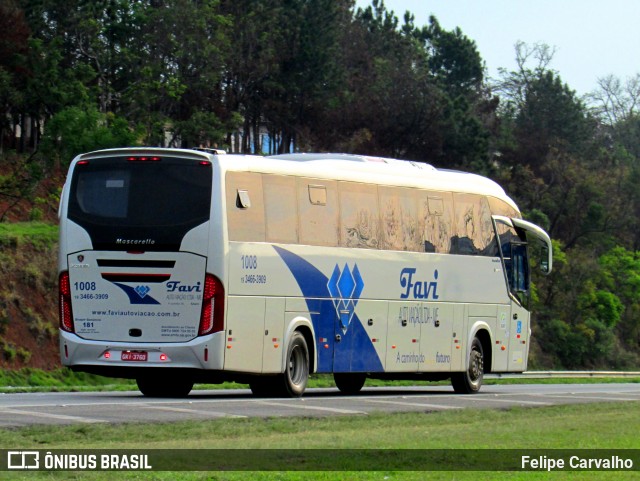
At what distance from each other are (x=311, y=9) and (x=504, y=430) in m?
56.2

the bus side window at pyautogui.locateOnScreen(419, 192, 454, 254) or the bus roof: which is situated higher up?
the bus roof

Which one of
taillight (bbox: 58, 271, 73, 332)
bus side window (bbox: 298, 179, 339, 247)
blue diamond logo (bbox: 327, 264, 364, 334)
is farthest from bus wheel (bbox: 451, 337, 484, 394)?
taillight (bbox: 58, 271, 73, 332)

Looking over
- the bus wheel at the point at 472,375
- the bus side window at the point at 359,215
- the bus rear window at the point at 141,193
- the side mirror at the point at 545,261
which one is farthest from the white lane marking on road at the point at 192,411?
the side mirror at the point at 545,261

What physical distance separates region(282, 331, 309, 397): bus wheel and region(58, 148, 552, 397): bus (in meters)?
0.03

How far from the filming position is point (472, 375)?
27.3 meters

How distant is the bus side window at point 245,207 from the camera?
2084 centimetres

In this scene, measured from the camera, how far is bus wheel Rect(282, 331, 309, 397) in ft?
A: 72.9

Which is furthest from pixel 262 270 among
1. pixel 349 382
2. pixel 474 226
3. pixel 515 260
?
pixel 515 260

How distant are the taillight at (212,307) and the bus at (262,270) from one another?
2 centimetres

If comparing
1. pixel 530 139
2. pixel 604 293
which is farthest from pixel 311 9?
pixel 530 139

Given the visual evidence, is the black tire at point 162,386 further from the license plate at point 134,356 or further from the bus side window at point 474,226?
the bus side window at point 474,226

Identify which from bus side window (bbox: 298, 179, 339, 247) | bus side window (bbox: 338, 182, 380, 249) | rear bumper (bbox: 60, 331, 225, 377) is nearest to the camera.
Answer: rear bumper (bbox: 60, 331, 225, 377)

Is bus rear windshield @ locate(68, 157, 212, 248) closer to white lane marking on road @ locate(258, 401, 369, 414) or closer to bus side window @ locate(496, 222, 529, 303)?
white lane marking on road @ locate(258, 401, 369, 414)

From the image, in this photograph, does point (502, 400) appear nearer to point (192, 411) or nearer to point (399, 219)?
point (399, 219)
